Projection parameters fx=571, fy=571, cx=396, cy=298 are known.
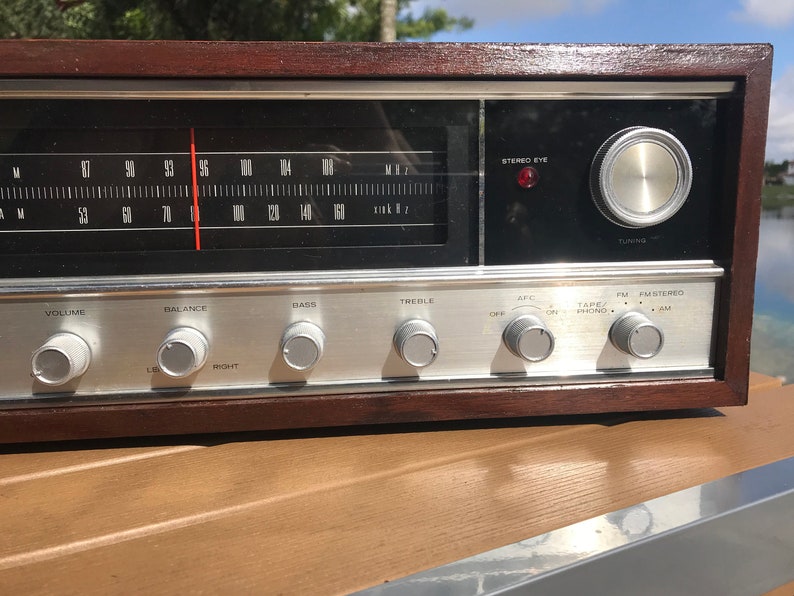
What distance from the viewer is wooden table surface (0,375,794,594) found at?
41 cm

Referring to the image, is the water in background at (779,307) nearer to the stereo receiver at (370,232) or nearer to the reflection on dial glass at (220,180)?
the stereo receiver at (370,232)

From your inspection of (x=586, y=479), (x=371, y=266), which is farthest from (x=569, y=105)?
(x=586, y=479)

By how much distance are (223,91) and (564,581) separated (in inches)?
21.4

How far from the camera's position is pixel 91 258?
1.99 ft

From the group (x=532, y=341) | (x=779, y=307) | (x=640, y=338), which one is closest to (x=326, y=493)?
(x=532, y=341)

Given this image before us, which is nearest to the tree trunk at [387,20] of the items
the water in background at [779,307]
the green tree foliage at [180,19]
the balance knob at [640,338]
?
the green tree foliage at [180,19]

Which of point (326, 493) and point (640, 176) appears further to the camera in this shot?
point (640, 176)

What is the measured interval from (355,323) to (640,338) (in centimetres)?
31

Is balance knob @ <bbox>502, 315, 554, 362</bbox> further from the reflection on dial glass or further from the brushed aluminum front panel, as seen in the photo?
the reflection on dial glass

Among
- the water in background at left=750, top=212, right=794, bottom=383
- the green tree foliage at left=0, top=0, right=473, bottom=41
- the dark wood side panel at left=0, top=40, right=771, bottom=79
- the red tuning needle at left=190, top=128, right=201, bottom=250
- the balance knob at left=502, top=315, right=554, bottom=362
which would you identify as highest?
the green tree foliage at left=0, top=0, right=473, bottom=41

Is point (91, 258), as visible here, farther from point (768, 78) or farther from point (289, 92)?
point (768, 78)

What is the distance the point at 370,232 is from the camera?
635 millimetres

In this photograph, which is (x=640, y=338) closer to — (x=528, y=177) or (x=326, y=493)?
(x=528, y=177)

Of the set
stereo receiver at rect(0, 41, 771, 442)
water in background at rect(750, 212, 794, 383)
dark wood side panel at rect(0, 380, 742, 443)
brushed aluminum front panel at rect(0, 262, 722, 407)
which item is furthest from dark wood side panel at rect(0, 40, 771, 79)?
water in background at rect(750, 212, 794, 383)
